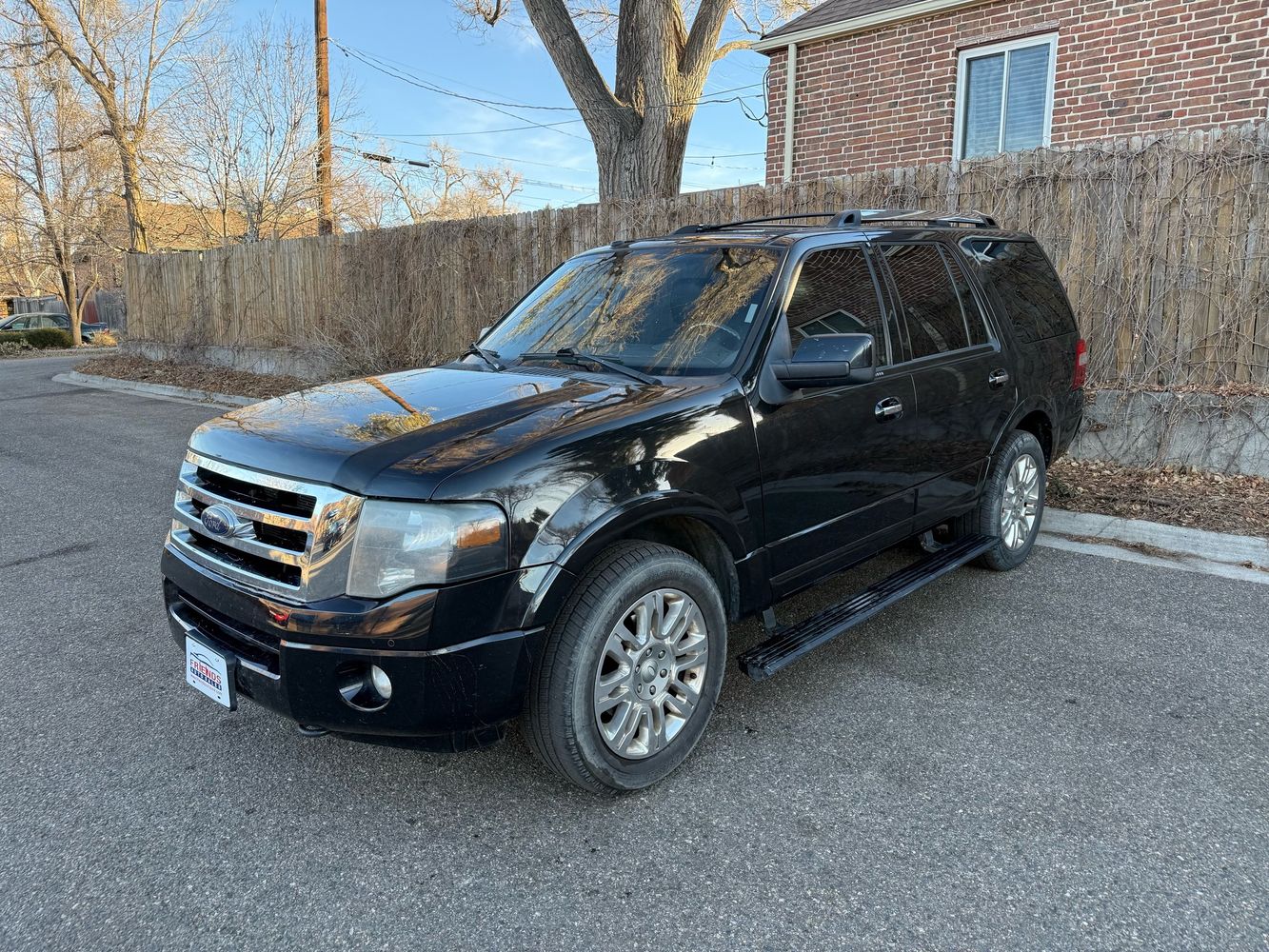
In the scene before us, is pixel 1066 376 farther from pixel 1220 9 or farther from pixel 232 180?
pixel 232 180

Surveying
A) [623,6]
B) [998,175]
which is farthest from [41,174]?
[998,175]

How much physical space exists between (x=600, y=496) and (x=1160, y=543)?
445cm

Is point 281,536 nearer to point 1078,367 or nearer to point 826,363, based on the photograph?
point 826,363

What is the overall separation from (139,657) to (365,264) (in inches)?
415

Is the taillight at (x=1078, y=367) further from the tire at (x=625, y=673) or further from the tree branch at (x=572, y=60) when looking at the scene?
the tree branch at (x=572, y=60)

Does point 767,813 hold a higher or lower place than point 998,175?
lower

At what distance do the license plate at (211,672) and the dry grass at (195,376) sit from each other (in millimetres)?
10317

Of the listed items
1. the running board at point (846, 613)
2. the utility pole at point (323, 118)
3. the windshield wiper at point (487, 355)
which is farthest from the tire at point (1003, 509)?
the utility pole at point (323, 118)

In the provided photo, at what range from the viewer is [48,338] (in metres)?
30.8

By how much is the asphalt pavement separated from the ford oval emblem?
35.0 inches

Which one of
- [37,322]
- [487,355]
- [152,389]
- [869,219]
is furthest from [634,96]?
[37,322]

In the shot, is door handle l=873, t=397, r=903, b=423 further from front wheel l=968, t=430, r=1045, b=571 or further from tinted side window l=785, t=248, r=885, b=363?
front wheel l=968, t=430, r=1045, b=571

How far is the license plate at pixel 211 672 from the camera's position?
Result: 281cm

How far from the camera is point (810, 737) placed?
132 inches
